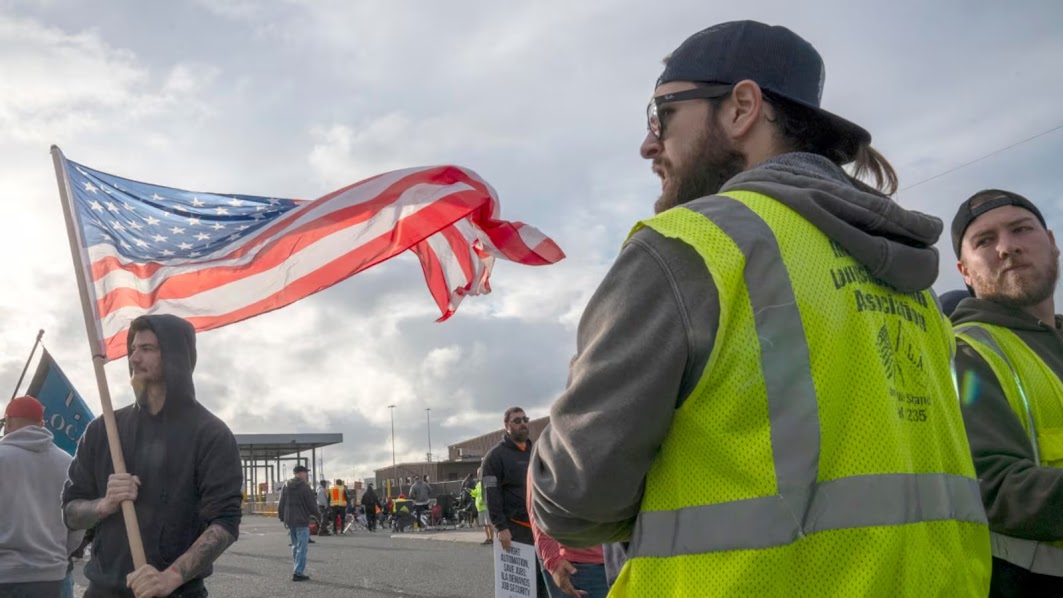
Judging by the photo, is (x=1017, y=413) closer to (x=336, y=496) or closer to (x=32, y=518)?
(x=32, y=518)

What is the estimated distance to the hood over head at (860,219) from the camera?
1728 millimetres

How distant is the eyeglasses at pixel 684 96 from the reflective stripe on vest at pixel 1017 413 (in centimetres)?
148

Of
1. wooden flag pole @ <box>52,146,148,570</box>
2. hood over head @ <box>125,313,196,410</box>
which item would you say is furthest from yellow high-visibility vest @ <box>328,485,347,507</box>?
hood over head @ <box>125,313,196,410</box>

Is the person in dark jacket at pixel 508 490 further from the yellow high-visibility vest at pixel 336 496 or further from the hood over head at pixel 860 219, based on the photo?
the yellow high-visibility vest at pixel 336 496

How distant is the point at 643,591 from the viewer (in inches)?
61.2

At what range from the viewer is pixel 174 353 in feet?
14.5

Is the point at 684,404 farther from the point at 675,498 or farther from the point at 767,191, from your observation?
the point at 767,191

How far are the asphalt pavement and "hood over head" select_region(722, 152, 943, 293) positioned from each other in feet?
37.9

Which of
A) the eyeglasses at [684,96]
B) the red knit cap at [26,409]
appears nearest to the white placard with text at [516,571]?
the red knit cap at [26,409]

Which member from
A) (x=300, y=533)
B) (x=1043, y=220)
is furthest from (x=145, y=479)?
(x=300, y=533)

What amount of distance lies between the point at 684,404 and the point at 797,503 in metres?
0.23

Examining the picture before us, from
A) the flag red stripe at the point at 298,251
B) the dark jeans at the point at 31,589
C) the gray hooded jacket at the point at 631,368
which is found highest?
the flag red stripe at the point at 298,251

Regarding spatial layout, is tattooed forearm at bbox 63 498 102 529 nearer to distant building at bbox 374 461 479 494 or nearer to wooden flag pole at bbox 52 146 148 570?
wooden flag pole at bbox 52 146 148 570

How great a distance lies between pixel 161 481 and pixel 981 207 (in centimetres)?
336
